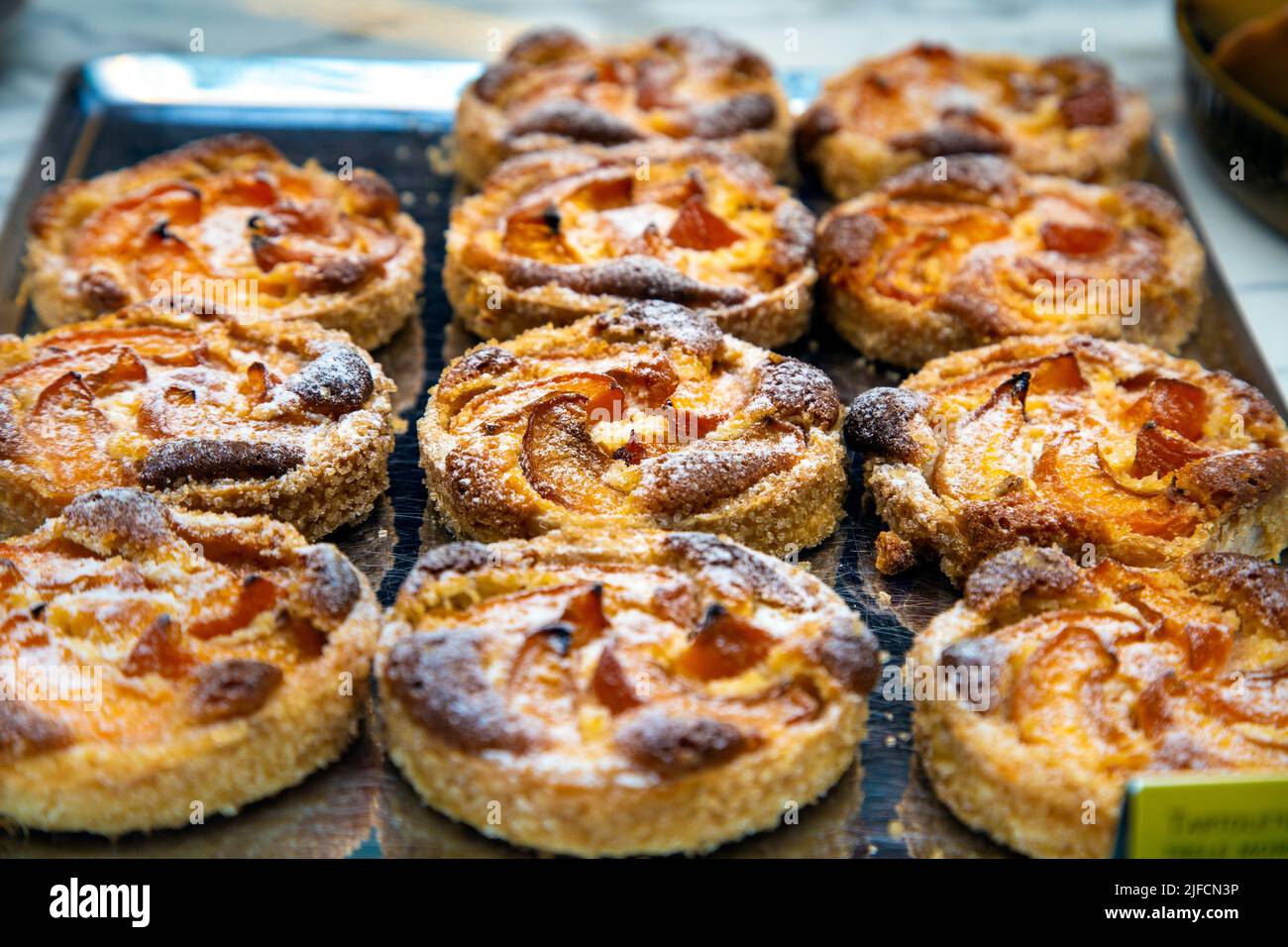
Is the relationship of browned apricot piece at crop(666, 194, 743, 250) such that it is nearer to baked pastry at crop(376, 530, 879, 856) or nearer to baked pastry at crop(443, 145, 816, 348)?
baked pastry at crop(443, 145, 816, 348)

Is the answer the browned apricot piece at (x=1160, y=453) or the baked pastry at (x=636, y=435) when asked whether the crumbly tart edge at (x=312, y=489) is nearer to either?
the baked pastry at (x=636, y=435)

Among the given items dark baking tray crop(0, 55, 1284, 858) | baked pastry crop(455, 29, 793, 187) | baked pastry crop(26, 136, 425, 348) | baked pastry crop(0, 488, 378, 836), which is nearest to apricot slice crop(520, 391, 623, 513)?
dark baking tray crop(0, 55, 1284, 858)

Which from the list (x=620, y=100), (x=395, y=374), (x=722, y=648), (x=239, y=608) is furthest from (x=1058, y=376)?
(x=239, y=608)

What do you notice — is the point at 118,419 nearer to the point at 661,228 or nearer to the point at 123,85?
the point at 661,228

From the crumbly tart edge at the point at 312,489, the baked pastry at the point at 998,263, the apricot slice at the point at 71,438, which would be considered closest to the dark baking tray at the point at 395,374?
the crumbly tart edge at the point at 312,489

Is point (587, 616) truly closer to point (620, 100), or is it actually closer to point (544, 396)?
point (544, 396)
